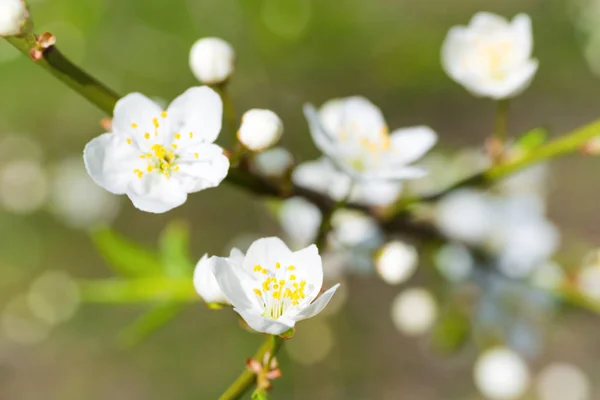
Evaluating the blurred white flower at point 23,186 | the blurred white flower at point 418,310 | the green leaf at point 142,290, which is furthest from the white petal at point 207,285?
the blurred white flower at point 23,186

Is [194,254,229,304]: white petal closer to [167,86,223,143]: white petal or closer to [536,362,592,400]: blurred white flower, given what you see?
[167,86,223,143]: white petal

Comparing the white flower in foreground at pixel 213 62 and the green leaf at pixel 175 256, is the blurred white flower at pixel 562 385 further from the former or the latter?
the white flower in foreground at pixel 213 62

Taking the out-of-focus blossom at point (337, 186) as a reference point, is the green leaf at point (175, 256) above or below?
below

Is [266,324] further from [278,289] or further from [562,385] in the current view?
[562,385]

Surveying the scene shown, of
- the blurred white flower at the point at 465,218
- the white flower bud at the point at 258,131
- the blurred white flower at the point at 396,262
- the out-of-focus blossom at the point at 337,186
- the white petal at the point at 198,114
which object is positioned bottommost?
the blurred white flower at the point at 465,218

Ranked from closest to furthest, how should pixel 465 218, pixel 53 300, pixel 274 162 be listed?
pixel 274 162, pixel 465 218, pixel 53 300

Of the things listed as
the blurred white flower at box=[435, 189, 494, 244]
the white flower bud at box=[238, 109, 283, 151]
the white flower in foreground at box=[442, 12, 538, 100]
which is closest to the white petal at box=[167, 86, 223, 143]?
the white flower bud at box=[238, 109, 283, 151]

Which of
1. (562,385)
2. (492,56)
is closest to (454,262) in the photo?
(492,56)
